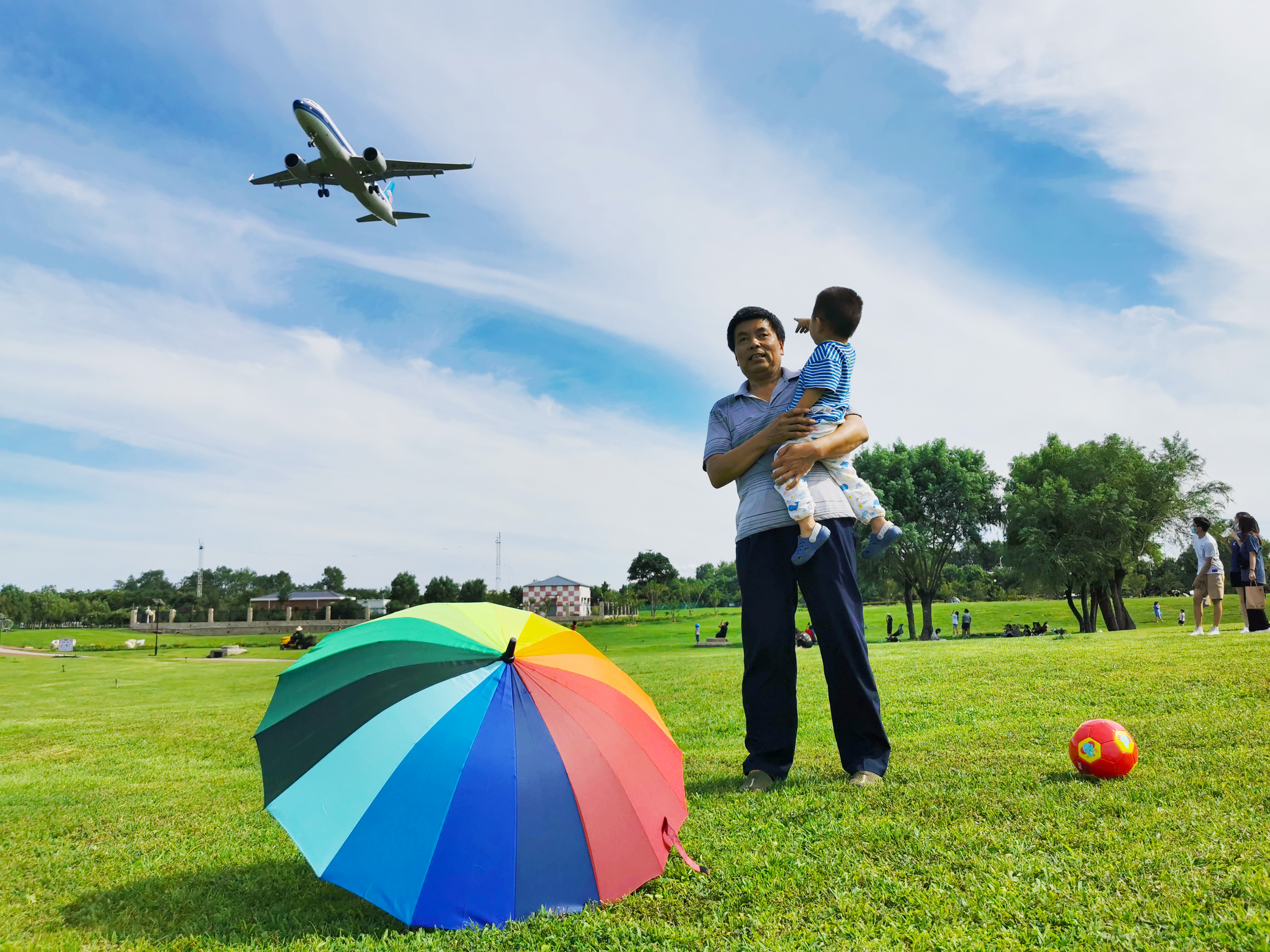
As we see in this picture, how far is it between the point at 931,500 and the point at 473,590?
5801cm

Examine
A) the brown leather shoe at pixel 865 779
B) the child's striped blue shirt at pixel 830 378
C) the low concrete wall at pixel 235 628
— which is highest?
the child's striped blue shirt at pixel 830 378

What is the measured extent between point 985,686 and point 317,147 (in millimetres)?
28273

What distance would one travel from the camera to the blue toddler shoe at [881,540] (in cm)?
431

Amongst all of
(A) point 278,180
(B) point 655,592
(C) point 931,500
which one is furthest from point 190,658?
(B) point 655,592

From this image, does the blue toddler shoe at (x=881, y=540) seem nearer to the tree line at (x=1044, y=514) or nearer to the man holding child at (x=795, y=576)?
the man holding child at (x=795, y=576)

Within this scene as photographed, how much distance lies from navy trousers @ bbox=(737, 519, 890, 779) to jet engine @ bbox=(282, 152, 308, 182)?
100.0 ft

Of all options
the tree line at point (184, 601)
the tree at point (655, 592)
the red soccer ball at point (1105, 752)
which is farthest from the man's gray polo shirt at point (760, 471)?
the tree at point (655, 592)

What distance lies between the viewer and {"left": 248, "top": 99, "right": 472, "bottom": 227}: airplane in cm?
2611

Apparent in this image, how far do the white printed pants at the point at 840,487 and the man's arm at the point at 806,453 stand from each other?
29 mm

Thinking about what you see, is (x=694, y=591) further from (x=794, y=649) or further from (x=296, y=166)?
(x=794, y=649)

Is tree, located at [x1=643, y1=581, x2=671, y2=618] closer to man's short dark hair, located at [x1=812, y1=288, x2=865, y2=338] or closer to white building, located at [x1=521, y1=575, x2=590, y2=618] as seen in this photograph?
white building, located at [x1=521, y1=575, x2=590, y2=618]

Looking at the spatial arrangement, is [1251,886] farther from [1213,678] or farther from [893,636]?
[893,636]

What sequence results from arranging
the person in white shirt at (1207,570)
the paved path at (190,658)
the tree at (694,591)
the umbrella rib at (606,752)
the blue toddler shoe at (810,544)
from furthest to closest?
1. the tree at (694,591)
2. the paved path at (190,658)
3. the person in white shirt at (1207,570)
4. the blue toddler shoe at (810,544)
5. the umbrella rib at (606,752)

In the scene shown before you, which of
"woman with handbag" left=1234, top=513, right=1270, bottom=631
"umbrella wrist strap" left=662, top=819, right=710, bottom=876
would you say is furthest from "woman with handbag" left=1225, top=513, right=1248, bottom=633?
"umbrella wrist strap" left=662, top=819, right=710, bottom=876
